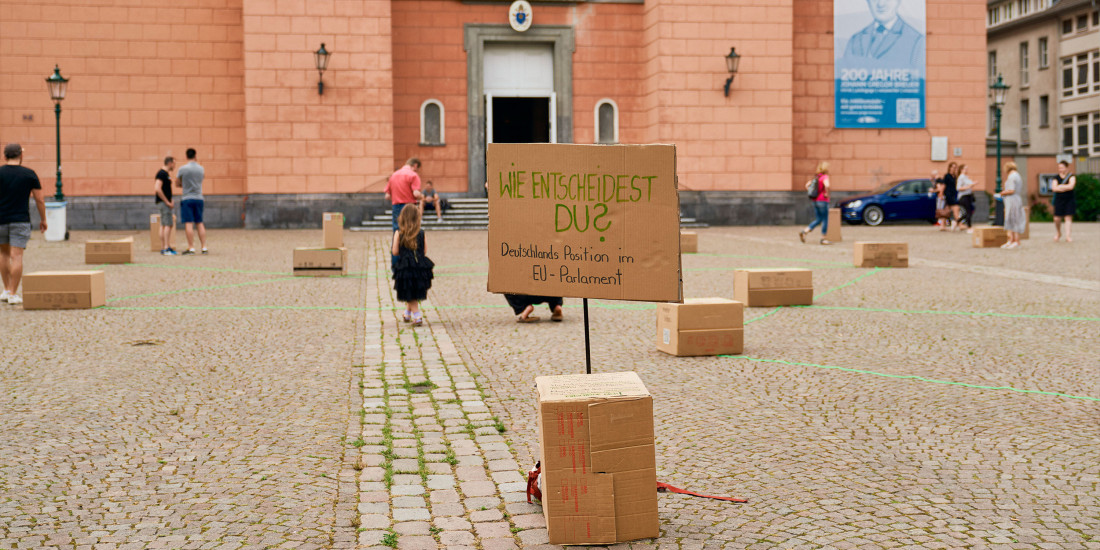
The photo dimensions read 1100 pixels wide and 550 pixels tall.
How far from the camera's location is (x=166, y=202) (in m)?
18.4

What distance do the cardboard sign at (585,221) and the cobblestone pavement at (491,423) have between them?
36.6 inches

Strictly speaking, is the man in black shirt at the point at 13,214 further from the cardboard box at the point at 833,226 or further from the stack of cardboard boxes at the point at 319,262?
the cardboard box at the point at 833,226

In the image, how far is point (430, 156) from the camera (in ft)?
94.9

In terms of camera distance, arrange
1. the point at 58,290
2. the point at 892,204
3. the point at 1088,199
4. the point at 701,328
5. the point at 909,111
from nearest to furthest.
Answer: the point at 701,328 → the point at 58,290 → the point at 892,204 → the point at 909,111 → the point at 1088,199

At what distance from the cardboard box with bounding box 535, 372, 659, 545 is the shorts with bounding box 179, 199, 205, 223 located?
15.9 metres

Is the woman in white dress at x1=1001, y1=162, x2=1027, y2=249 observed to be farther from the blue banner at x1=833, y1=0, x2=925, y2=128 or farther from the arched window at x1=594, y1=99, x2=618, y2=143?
the arched window at x1=594, y1=99, x2=618, y2=143

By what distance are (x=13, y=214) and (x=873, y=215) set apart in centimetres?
2393

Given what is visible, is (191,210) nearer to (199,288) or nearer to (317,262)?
(317,262)

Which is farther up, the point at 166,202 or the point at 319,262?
the point at 166,202

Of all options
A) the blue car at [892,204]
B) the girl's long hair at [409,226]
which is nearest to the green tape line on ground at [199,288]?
the girl's long hair at [409,226]

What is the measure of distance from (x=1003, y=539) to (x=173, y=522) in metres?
3.16

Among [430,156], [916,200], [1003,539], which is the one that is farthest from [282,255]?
[916,200]

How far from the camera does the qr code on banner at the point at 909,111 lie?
30.8 meters

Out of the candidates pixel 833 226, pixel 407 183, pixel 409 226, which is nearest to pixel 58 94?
pixel 407 183
